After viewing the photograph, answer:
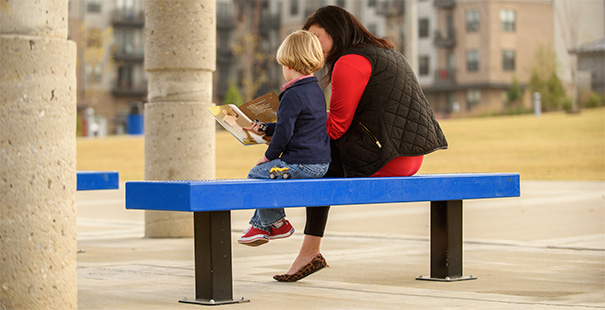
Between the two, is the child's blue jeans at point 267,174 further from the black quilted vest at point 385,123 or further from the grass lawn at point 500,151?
the grass lawn at point 500,151

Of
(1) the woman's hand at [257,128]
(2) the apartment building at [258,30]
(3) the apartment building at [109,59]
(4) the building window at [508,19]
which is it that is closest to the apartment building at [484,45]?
(4) the building window at [508,19]

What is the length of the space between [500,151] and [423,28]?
140 feet

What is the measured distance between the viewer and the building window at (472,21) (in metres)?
66.6

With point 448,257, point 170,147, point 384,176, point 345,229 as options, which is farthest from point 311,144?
point 345,229

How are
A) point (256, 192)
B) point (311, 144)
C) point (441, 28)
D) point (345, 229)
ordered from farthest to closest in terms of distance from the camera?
point (441, 28), point (345, 229), point (311, 144), point (256, 192)

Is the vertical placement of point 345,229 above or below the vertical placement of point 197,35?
below

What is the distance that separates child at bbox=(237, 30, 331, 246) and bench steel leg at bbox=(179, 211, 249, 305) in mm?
453

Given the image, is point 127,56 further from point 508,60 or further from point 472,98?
point 508,60

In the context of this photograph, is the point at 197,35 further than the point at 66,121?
Yes

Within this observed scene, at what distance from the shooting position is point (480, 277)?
6.93m

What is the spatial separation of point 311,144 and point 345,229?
486cm

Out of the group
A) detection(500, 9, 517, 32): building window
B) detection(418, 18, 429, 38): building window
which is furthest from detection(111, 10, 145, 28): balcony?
detection(500, 9, 517, 32): building window

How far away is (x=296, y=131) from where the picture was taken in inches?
241

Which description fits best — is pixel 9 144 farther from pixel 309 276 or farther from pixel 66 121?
pixel 309 276
